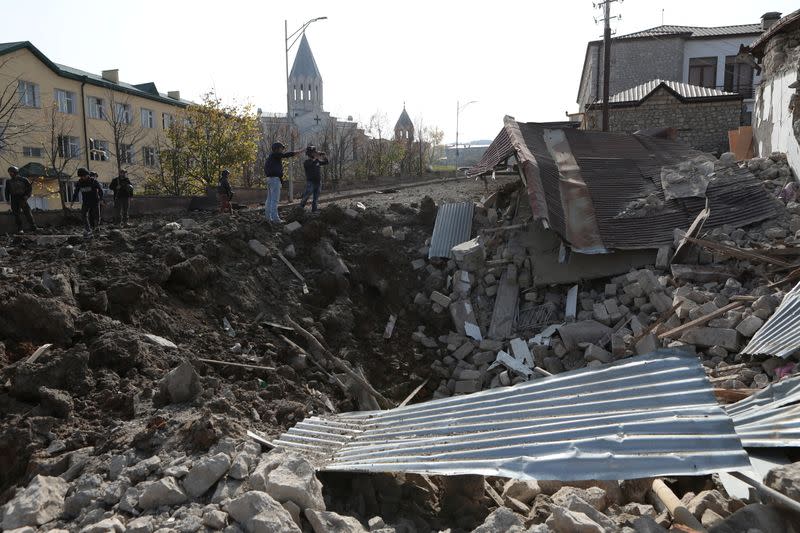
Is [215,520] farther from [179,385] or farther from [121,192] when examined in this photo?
[121,192]

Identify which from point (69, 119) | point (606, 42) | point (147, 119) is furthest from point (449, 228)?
point (147, 119)

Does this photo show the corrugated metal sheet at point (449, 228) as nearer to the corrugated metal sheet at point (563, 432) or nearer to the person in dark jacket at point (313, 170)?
the person in dark jacket at point (313, 170)

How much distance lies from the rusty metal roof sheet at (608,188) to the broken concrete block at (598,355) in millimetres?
2270

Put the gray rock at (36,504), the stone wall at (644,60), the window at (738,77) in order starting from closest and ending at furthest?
the gray rock at (36,504) → the window at (738,77) → the stone wall at (644,60)

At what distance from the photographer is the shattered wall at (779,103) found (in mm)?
12258

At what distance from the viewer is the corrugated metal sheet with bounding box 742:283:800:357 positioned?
20.4ft

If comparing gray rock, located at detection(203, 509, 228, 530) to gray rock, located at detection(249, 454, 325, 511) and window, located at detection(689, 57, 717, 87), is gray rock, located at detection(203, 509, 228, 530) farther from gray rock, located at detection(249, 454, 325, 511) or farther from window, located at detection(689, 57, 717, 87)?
window, located at detection(689, 57, 717, 87)

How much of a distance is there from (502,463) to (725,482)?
1.53 m

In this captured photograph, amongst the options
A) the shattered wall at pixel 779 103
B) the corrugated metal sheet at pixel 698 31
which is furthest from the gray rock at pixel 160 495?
the corrugated metal sheet at pixel 698 31

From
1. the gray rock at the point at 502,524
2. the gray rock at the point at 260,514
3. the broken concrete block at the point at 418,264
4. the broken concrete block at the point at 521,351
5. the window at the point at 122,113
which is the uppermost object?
the window at the point at 122,113

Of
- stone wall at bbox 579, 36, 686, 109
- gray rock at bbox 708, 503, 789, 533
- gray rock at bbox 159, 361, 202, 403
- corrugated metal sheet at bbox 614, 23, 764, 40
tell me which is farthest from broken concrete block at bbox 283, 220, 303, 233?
corrugated metal sheet at bbox 614, 23, 764, 40

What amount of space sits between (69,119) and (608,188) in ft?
93.7

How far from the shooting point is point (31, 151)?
28500 mm

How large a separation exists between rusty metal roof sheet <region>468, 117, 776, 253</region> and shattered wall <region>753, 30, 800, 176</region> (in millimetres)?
1838
